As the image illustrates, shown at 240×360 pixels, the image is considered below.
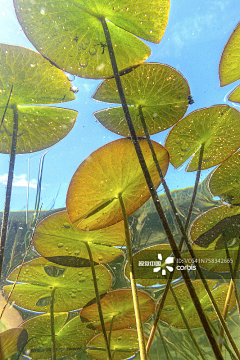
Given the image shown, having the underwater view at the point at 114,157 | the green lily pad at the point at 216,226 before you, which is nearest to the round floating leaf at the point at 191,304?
the underwater view at the point at 114,157

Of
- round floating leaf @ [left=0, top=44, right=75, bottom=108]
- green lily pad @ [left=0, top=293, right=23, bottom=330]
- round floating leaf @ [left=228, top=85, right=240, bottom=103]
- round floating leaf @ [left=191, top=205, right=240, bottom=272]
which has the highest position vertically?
round floating leaf @ [left=0, top=44, right=75, bottom=108]

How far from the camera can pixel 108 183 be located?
1027 millimetres

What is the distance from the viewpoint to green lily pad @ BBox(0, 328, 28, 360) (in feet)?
5.52

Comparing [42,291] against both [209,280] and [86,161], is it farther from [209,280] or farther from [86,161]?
[209,280]

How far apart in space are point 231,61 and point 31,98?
120 cm

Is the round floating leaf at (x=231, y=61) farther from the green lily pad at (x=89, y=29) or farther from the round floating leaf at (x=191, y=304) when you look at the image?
the round floating leaf at (x=191, y=304)

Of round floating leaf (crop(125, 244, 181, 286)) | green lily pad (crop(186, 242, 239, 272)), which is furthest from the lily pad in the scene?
green lily pad (crop(186, 242, 239, 272))

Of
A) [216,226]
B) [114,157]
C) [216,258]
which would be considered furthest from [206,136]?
[216,258]

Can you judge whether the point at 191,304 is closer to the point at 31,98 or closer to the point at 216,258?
the point at 216,258

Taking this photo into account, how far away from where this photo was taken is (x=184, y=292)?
6.06 ft

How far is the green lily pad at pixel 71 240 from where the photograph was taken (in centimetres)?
125

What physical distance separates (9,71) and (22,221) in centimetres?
101

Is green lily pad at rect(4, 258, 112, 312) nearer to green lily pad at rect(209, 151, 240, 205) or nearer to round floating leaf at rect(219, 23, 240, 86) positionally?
green lily pad at rect(209, 151, 240, 205)

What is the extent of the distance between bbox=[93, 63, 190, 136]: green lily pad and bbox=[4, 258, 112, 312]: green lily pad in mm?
1263
